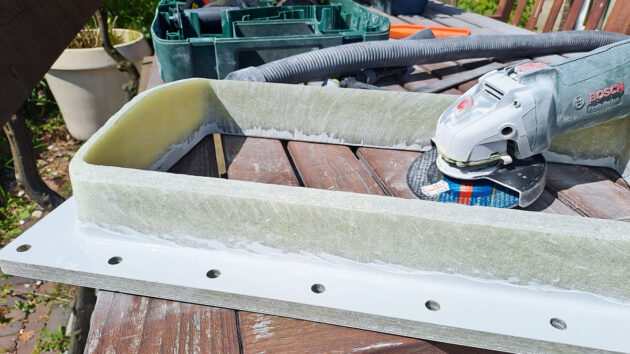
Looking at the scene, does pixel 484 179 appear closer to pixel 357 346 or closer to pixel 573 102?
pixel 573 102

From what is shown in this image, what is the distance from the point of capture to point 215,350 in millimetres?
733

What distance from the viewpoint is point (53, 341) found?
2.20 metres

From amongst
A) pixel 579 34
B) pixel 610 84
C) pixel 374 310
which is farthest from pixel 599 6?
pixel 374 310

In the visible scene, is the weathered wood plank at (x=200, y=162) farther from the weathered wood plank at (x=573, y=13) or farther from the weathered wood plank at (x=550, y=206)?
the weathered wood plank at (x=573, y=13)

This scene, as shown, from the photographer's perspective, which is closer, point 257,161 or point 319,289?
point 319,289

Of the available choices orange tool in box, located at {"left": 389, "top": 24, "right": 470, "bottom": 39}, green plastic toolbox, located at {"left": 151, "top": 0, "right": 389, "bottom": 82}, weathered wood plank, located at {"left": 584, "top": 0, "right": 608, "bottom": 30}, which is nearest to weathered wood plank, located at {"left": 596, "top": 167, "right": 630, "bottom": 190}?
green plastic toolbox, located at {"left": 151, "top": 0, "right": 389, "bottom": 82}

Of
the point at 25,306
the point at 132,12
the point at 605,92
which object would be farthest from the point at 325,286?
the point at 132,12

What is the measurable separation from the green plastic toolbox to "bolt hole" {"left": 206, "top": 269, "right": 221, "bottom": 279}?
108cm

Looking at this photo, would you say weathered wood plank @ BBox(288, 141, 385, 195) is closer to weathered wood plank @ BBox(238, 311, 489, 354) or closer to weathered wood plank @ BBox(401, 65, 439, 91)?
weathered wood plank @ BBox(238, 311, 489, 354)

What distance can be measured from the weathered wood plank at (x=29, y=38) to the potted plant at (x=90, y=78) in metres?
2.90

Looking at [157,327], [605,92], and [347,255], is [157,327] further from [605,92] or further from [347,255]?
[605,92]

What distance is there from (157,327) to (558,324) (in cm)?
72

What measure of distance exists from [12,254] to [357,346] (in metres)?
0.71

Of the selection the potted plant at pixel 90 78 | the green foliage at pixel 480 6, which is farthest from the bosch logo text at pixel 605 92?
the green foliage at pixel 480 6
